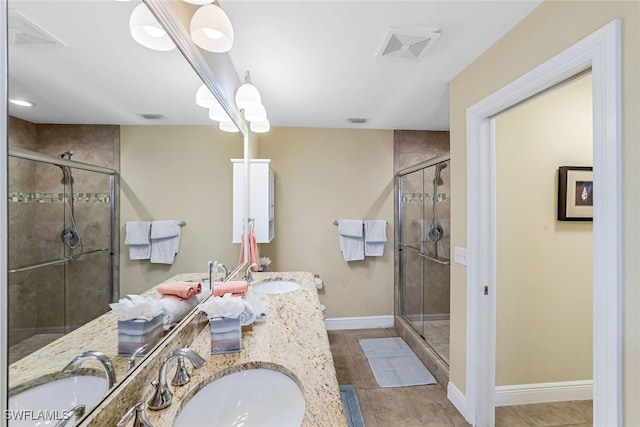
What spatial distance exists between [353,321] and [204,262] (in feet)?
7.74

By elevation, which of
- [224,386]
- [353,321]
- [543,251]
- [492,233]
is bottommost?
[353,321]

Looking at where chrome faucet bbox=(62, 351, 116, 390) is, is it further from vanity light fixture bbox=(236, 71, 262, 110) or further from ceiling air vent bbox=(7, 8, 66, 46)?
vanity light fixture bbox=(236, 71, 262, 110)

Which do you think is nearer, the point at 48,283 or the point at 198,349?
the point at 48,283

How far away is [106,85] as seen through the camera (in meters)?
0.81

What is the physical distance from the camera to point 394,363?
2.58 m

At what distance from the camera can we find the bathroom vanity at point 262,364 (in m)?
0.74

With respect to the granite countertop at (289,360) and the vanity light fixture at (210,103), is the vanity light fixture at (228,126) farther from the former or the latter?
the granite countertop at (289,360)

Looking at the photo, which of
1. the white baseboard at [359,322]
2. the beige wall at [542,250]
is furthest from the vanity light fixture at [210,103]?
the white baseboard at [359,322]

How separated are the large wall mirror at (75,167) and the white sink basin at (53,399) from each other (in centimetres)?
2

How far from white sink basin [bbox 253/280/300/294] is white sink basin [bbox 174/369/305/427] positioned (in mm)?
1195

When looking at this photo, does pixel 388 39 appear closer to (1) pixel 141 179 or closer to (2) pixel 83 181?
(1) pixel 141 179

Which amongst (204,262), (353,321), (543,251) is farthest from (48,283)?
(353,321)

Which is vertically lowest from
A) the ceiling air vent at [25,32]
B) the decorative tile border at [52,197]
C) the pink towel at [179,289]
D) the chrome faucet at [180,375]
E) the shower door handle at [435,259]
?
the chrome faucet at [180,375]

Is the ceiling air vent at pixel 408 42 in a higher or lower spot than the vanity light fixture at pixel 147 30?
higher
